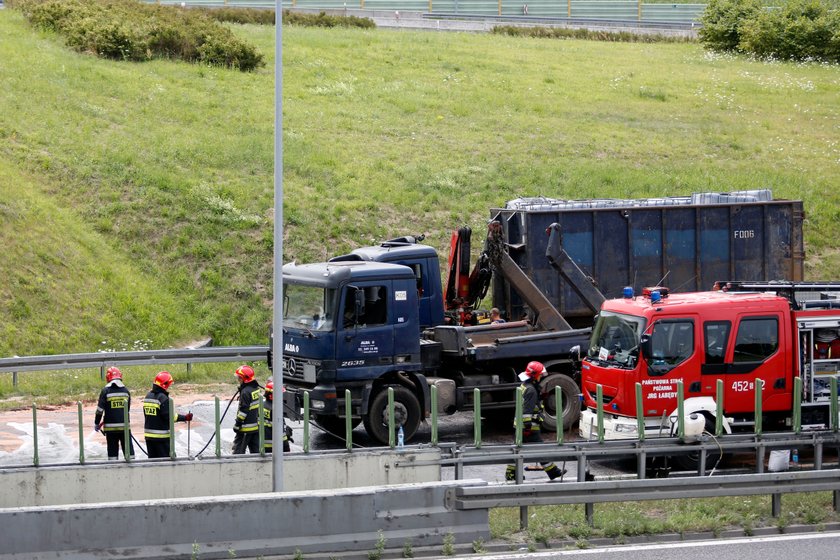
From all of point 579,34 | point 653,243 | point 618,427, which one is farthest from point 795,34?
point 618,427

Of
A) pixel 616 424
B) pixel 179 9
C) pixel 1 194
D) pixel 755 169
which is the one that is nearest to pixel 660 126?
pixel 755 169

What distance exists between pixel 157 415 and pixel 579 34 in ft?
149

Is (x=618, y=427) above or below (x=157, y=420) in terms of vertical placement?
below

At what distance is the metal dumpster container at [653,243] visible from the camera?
64.6 ft

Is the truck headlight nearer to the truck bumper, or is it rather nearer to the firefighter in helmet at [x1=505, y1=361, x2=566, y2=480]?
the truck bumper

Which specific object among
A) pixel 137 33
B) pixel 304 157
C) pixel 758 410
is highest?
pixel 137 33

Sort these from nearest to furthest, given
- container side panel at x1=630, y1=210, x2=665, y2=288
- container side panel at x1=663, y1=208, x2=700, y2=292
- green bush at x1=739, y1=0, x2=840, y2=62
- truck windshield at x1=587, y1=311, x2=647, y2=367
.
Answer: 1. truck windshield at x1=587, y1=311, x2=647, y2=367
2. container side panel at x1=630, y1=210, x2=665, y2=288
3. container side panel at x1=663, y1=208, x2=700, y2=292
4. green bush at x1=739, y1=0, x2=840, y2=62

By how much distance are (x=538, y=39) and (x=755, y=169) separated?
21.0 metres

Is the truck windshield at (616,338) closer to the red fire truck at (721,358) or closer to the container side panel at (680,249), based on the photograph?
the red fire truck at (721,358)

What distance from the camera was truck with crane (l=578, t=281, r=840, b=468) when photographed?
1502cm

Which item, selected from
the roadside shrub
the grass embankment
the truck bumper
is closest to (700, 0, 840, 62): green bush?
the roadside shrub

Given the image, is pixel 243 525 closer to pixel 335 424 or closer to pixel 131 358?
pixel 335 424

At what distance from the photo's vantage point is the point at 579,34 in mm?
55406

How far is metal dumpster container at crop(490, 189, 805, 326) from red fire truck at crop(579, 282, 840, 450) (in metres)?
4.33
